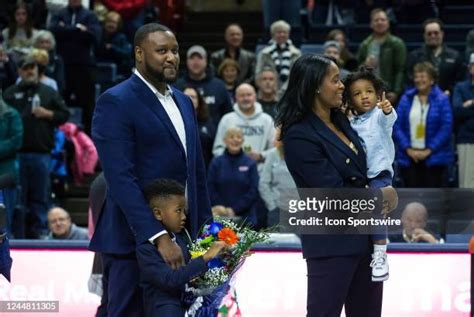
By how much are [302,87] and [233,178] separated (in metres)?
5.07

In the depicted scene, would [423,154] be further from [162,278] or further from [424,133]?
[162,278]

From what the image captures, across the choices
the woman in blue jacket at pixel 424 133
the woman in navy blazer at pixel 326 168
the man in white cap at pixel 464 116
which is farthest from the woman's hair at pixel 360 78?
the woman in blue jacket at pixel 424 133

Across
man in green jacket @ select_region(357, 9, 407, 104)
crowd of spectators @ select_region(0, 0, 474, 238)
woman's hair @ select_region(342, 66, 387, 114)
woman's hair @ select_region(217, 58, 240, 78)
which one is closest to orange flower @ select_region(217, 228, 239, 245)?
woman's hair @ select_region(342, 66, 387, 114)

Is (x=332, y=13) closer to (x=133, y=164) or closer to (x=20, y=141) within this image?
(x=20, y=141)

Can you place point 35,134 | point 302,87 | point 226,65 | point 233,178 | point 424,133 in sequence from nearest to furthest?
point 302,87 → point 233,178 → point 424,133 → point 35,134 → point 226,65

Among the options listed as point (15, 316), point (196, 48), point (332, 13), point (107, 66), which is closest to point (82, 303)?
point (15, 316)

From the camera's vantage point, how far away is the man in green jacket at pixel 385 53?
1312 centimetres

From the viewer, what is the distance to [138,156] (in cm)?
591

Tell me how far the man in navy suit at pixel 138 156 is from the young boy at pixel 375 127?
0.84 meters

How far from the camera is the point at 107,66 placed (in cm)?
1465

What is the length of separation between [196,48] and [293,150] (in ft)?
22.4

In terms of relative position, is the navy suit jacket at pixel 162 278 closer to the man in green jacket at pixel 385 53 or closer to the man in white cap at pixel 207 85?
the man in white cap at pixel 207 85

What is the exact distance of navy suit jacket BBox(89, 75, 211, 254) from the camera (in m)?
5.76

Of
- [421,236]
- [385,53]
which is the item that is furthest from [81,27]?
[421,236]
